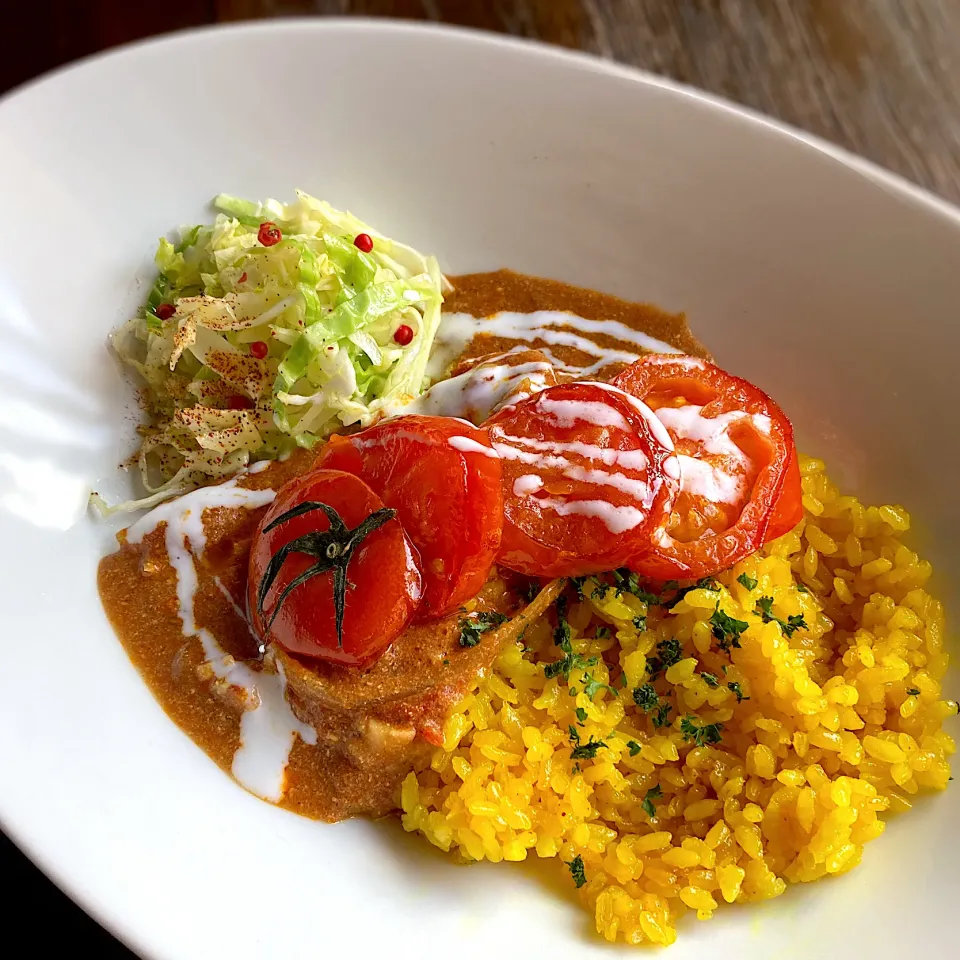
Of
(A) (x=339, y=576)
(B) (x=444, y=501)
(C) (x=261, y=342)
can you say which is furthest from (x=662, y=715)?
(C) (x=261, y=342)

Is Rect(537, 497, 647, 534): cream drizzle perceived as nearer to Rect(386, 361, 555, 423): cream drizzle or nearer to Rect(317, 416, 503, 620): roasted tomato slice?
Rect(317, 416, 503, 620): roasted tomato slice

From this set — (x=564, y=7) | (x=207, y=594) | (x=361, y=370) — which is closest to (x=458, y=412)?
(x=361, y=370)

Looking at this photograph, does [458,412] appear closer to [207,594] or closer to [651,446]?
[651,446]

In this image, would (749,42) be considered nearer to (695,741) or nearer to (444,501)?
(444,501)

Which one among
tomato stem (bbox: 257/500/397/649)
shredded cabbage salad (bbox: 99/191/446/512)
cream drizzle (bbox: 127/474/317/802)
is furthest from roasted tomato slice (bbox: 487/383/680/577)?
cream drizzle (bbox: 127/474/317/802)

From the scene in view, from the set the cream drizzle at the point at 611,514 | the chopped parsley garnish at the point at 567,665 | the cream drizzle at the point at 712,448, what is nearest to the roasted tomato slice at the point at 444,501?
the cream drizzle at the point at 611,514

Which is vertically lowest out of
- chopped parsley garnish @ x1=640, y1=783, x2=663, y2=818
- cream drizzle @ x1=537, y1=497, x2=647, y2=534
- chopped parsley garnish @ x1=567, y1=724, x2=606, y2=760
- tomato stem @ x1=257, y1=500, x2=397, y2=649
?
chopped parsley garnish @ x1=640, y1=783, x2=663, y2=818
